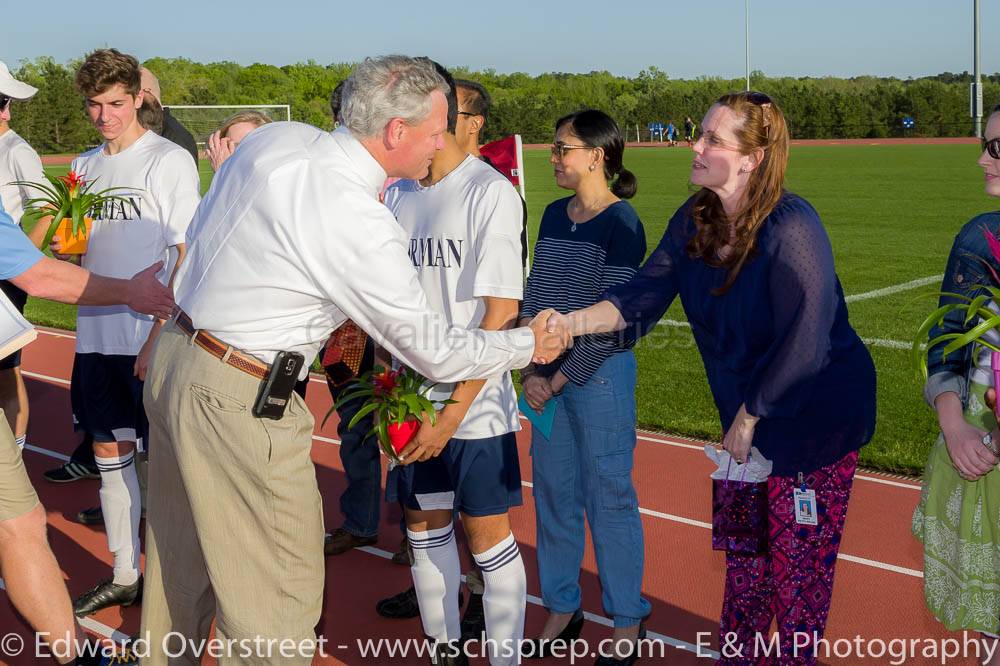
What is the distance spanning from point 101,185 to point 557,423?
8.32 feet

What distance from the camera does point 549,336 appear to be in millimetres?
3807

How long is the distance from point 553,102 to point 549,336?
68.9m

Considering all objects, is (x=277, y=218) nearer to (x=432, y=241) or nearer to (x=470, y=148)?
(x=432, y=241)

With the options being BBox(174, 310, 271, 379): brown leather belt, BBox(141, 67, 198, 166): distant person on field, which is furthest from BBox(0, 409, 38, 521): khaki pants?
BBox(141, 67, 198, 166): distant person on field

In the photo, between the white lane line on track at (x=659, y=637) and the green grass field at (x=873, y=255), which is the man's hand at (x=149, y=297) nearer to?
the white lane line on track at (x=659, y=637)

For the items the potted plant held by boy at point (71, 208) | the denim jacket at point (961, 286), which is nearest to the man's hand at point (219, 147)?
the potted plant held by boy at point (71, 208)

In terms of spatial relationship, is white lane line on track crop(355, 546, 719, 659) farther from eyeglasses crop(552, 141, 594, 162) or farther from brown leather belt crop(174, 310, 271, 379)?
brown leather belt crop(174, 310, 271, 379)

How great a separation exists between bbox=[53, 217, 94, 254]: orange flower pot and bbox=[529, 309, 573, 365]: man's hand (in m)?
2.26

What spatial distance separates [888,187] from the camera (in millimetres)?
27859

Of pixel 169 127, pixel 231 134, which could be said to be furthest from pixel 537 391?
pixel 169 127

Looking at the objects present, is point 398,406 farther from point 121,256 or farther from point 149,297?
point 121,256

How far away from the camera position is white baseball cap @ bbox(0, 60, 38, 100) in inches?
189

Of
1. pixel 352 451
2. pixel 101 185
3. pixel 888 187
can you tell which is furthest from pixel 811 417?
pixel 888 187

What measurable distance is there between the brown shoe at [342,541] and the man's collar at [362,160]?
117 inches
